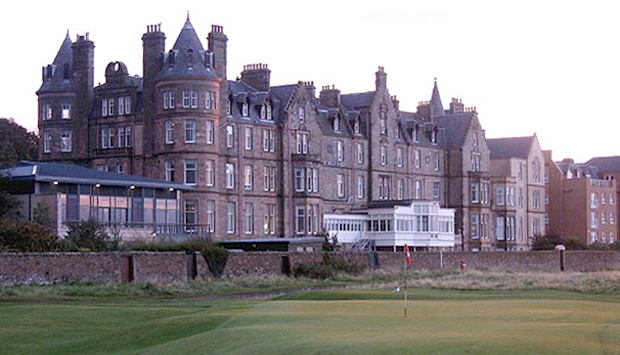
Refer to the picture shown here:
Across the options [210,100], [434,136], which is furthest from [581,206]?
[210,100]

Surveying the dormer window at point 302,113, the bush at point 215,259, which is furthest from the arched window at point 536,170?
the bush at point 215,259

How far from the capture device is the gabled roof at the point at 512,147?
125062 mm

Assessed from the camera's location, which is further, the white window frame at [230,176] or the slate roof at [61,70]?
the slate roof at [61,70]

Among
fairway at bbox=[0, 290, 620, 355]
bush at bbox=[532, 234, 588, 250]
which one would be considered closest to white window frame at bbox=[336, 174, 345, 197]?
bush at bbox=[532, 234, 588, 250]

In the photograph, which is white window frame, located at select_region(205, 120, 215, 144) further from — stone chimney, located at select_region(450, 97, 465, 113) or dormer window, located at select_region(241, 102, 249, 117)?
stone chimney, located at select_region(450, 97, 465, 113)

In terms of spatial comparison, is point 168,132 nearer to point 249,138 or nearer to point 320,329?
point 249,138

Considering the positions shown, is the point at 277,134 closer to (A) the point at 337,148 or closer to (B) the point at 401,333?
(A) the point at 337,148

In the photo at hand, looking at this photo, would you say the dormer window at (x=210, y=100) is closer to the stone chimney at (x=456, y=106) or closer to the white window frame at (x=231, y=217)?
the white window frame at (x=231, y=217)

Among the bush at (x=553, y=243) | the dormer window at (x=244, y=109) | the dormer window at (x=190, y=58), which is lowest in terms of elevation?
the bush at (x=553, y=243)

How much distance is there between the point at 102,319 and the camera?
41.0 meters

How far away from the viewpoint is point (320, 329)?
100 ft

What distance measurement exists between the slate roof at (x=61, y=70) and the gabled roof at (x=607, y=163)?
3224 inches

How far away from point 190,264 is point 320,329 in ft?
121

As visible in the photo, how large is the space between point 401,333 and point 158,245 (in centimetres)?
4407
